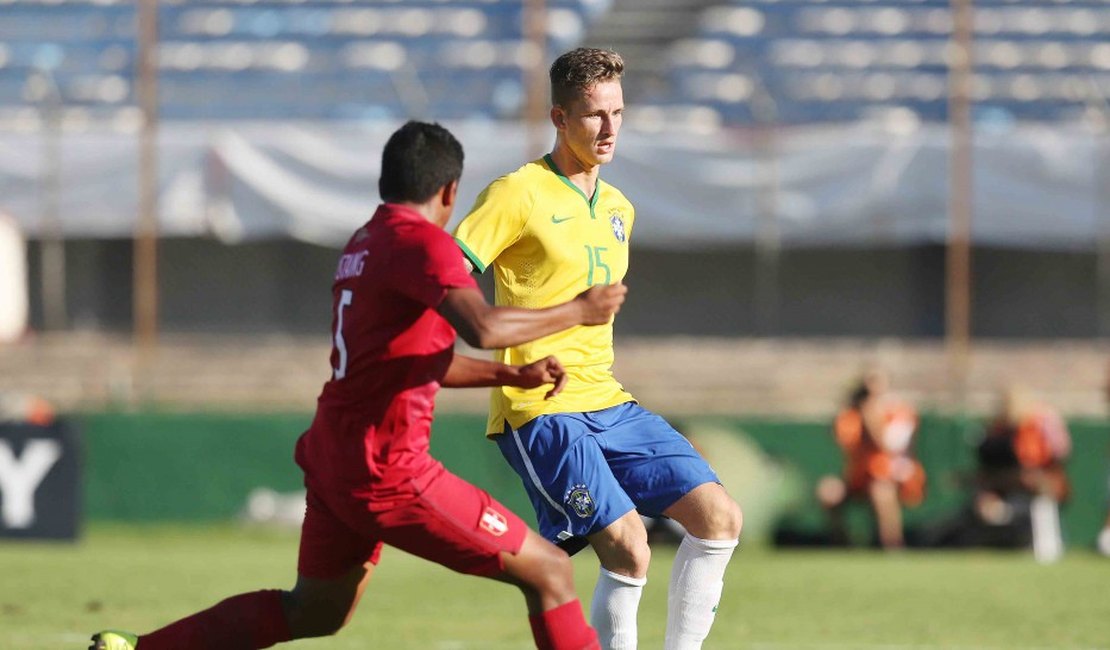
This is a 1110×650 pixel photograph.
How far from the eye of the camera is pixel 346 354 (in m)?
5.52

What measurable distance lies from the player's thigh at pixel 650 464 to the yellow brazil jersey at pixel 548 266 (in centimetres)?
11

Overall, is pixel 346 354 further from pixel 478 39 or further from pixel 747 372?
pixel 478 39

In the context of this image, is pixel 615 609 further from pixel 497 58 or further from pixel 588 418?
pixel 497 58

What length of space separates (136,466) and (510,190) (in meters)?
11.8

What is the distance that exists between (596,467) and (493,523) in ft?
2.61

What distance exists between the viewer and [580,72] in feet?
21.6

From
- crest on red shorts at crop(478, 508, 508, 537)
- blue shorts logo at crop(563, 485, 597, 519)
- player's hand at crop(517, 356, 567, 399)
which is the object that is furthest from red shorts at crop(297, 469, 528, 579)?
blue shorts logo at crop(563, 485, 597, 519)

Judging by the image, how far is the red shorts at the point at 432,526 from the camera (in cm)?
553

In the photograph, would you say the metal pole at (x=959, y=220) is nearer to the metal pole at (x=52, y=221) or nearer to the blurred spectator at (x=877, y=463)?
the blurred spectator at (x=877, y=463)

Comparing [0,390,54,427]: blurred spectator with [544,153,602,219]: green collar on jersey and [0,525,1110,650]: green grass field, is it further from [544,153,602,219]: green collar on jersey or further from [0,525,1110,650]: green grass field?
[544,153,602,219]: green collar on jersey

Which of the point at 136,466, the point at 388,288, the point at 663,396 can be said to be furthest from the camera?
the point at 663,396

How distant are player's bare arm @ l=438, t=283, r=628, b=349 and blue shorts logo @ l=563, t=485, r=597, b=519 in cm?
88

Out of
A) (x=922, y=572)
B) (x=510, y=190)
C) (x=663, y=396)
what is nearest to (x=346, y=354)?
(x=510, y=190)

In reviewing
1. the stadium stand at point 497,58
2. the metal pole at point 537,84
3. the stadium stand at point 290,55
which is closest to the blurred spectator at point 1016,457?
the metal pole at point 537,84
